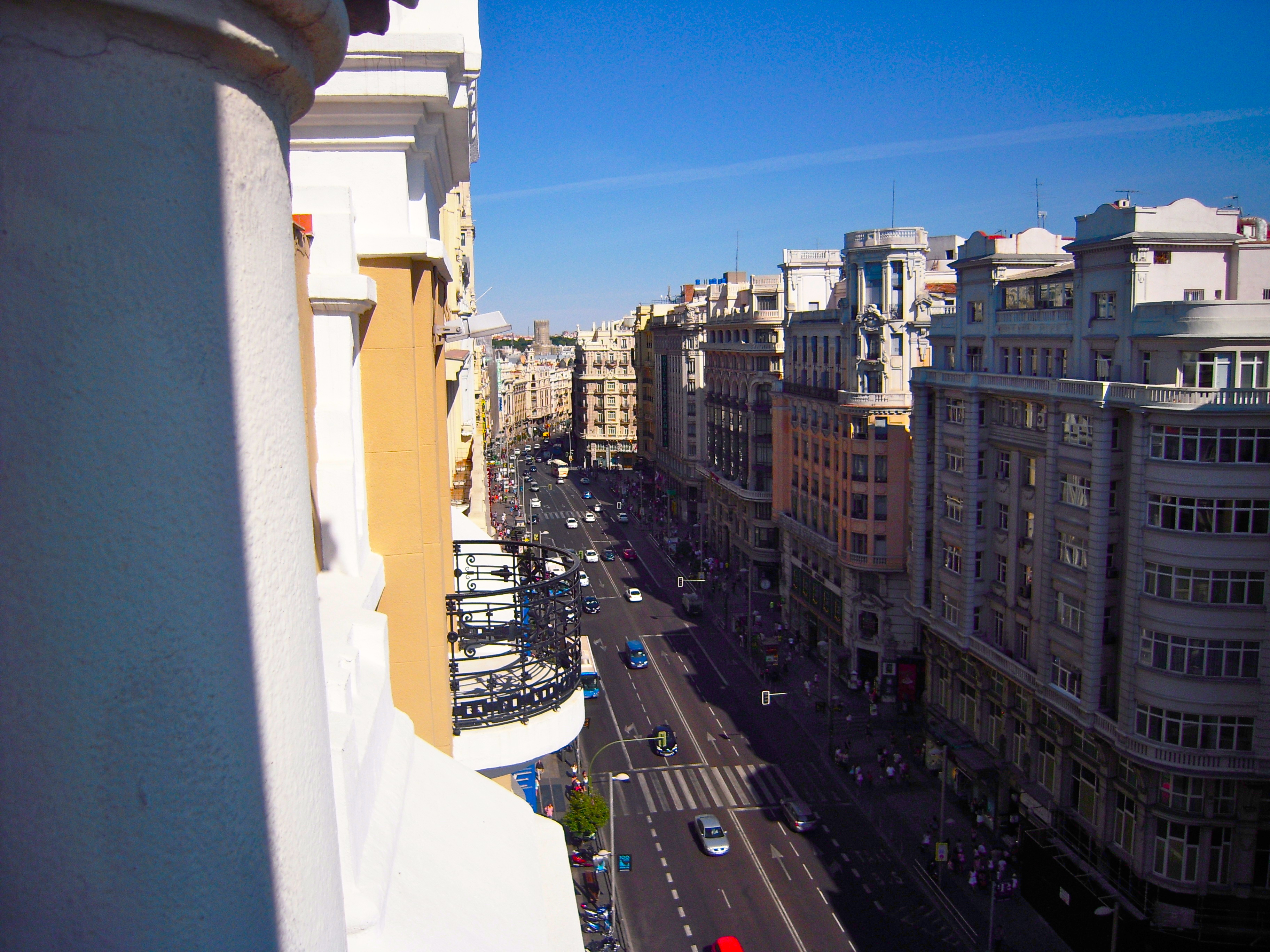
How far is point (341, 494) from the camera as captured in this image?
6.83 metres

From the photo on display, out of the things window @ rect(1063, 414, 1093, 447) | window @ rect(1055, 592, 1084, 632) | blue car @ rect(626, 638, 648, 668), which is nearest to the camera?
window @ rect(1063, 414, 1093, 447)

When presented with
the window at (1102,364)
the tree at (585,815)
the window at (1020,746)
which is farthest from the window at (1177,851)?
the tree at (585,815)

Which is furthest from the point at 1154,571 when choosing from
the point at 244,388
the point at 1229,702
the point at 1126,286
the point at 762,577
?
the point at 762,577

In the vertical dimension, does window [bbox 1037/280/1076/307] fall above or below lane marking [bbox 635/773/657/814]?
above

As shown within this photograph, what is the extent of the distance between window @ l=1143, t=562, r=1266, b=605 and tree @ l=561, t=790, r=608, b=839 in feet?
71.0

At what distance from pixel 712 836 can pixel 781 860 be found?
2.94m

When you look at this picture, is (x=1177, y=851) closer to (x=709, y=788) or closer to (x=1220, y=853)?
(x=1220, y=853)

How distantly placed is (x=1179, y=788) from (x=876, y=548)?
26813 millimetres

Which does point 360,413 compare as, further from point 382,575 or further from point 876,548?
point 876,548

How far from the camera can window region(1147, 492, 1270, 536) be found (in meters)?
31.2

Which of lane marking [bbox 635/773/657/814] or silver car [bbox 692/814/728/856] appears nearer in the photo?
silver car [bbox 692/814/728/856]

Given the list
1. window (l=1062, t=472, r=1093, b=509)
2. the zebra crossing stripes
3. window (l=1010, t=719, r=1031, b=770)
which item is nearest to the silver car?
the zebra crossing stripes

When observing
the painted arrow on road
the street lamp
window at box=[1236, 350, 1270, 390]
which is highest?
window at box=[1236, 350, 1270, 390]

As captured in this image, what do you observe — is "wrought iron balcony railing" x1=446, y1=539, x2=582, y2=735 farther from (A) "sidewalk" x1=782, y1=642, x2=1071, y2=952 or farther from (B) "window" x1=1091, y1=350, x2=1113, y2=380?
(A) "sidewalk" x1=782, y1=642, x2=1071, y2=952
